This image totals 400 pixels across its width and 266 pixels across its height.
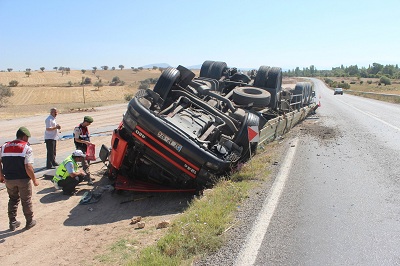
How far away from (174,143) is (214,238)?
245 centimetres

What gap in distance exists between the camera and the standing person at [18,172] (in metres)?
5.41

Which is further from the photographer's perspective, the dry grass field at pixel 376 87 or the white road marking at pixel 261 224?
the dry grass field at pixel 376 87

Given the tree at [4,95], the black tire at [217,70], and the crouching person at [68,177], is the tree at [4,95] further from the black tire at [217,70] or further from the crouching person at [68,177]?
the crouching person at [68,177]

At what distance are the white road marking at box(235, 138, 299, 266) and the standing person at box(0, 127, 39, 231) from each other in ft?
11.0

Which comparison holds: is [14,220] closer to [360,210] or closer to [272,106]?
[360,210]

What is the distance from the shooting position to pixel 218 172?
6.16 metres

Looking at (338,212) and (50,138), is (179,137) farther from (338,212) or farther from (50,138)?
(50,138)

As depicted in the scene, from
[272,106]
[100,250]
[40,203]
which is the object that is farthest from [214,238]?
[272,106]

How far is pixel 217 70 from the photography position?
37.3ft

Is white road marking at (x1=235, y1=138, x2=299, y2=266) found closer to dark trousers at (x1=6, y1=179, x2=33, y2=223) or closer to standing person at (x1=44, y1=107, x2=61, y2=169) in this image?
dark trousers at (x1=6, y1=179, x2=33, y2=223)

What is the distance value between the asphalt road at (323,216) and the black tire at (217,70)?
14.0ft

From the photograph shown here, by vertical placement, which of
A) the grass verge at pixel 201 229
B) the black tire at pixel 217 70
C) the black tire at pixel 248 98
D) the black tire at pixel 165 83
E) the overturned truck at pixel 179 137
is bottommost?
the grass verge at pixel 201 229

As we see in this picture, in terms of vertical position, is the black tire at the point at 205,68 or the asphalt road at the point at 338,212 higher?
the black tire at the point at 205,68

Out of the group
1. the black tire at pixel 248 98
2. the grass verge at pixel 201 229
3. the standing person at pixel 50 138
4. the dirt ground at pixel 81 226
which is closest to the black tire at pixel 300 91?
the black tire at pixel 248 98
